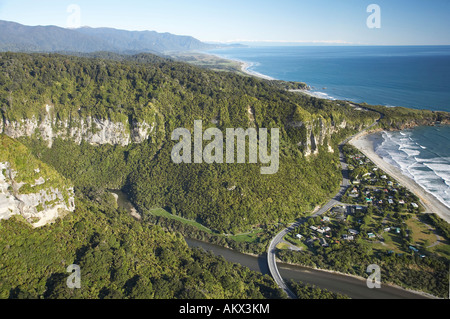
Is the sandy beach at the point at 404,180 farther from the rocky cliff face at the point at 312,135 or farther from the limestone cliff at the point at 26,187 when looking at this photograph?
the limestone cliff at the point at 26,187

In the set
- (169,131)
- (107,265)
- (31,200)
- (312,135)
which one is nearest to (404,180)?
(312,135)

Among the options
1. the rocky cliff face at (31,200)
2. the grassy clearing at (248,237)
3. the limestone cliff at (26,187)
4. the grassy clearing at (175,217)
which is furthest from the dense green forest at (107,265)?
the grassy clearing at (175,217)

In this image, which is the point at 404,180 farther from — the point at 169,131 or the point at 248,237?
the point at 169,131

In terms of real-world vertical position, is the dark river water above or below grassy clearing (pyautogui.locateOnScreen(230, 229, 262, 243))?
below

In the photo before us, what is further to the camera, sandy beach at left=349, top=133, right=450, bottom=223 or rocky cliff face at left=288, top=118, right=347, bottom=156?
rocky cliff face at left=288, top=118, right=347, bottom=156

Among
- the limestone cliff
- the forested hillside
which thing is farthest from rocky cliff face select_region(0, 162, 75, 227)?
the forested hillside

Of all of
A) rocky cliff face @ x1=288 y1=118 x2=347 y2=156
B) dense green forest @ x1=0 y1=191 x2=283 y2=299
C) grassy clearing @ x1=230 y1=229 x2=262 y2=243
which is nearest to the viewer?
dense green forest @ x1=0 y1=191 x2=283 y2=299

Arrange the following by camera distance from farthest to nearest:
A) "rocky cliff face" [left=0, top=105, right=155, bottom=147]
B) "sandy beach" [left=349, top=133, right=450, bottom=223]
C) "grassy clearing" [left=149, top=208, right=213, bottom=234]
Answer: "rocky cliff face" [left=0, top=105, right=155, bottom=147] → "grassy clearing" [left=149, top=208, right=213, bottom=234] → "sandy beach" [left=349, top=133, right=450, bottom=223]

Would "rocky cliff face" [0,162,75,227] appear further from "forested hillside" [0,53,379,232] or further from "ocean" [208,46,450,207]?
"ocean" [208,46,450,207]
